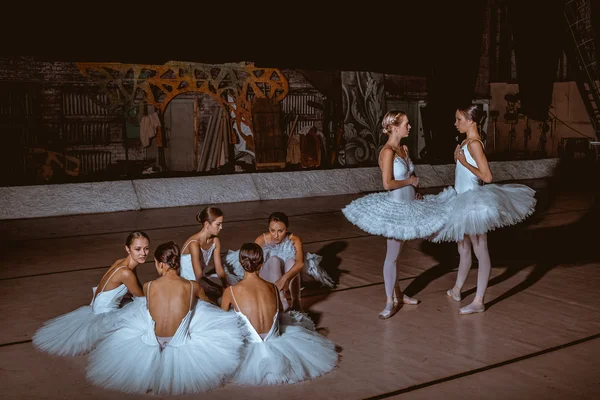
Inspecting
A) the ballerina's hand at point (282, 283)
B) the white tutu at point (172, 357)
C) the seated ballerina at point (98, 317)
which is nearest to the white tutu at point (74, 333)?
the seated ballerina at point (98, 317)

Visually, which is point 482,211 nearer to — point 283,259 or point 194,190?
point 283,259

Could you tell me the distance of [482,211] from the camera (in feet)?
17.5

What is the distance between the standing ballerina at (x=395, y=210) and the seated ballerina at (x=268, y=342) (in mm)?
1209

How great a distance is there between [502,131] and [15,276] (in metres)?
18.4

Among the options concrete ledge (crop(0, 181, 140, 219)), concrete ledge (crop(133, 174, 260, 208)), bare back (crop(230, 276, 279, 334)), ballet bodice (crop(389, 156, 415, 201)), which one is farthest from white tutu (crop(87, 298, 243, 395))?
concrete ledge (crop(133, 174, 260, 208))

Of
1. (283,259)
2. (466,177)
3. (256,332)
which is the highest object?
(466,177)

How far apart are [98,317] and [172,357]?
1037 millimetres

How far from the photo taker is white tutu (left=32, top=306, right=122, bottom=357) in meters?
4.51

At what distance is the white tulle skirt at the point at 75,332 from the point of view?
4511mm

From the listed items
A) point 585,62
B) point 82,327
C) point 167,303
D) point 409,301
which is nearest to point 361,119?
point 585,62

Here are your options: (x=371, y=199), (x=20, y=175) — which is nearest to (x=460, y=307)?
(x=371, y=199)

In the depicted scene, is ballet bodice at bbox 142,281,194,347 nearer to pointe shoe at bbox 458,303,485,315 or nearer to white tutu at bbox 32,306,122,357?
white tutu at bbox 32,306,122,357

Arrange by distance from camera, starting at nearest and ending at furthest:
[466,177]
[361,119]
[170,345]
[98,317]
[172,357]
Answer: [172,357]
[170,345]
[98,317]
[466,177]
[361,119]

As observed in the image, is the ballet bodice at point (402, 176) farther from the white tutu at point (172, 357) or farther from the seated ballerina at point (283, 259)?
the white tutu at point (172, 357)
